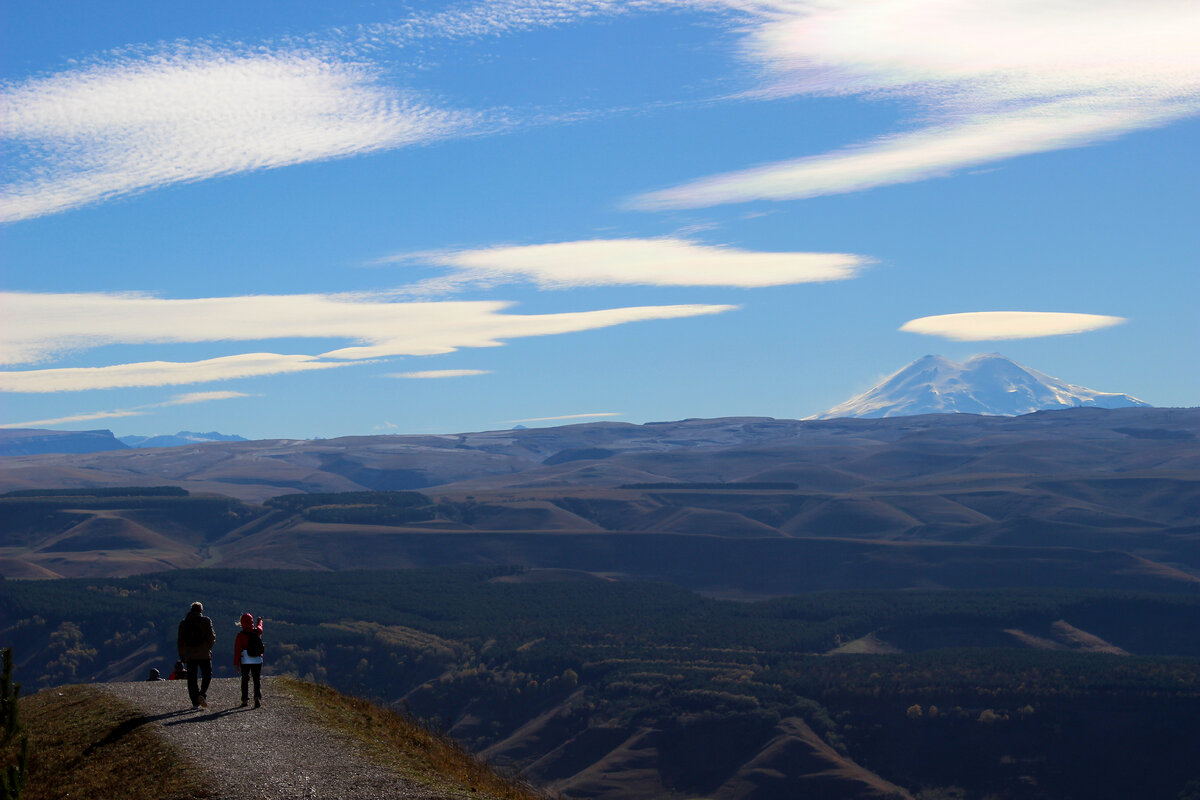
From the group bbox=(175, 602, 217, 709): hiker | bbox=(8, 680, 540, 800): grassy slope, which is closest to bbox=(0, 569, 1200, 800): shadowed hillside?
bbox=(8, 680, 540, 800): grassy slope

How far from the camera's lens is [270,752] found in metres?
21.9

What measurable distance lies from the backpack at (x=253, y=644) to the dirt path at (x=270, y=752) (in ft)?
4.24

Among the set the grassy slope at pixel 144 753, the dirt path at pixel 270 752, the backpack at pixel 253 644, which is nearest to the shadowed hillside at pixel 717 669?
the grassy slope at pixel 144 753

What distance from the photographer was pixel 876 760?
90.8 meters

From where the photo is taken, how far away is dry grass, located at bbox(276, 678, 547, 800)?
2198cm

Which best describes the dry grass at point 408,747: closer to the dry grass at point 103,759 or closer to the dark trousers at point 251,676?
the dark trousers at point 251,676

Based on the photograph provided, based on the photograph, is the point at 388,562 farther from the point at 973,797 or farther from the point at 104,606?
the point at 973,797

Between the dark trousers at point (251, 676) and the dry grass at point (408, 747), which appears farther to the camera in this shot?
the dark trousers at point (251, 676)

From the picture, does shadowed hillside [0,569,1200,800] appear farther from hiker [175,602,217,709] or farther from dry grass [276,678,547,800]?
hiker [175,602,217,709]

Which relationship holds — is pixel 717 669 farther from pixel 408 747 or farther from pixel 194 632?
pixel 194 632

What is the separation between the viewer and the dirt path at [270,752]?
65.0ft

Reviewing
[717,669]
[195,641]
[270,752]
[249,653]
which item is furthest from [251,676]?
[717,669]

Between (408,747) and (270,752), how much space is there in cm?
385

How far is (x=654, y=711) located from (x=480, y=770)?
76.9m
